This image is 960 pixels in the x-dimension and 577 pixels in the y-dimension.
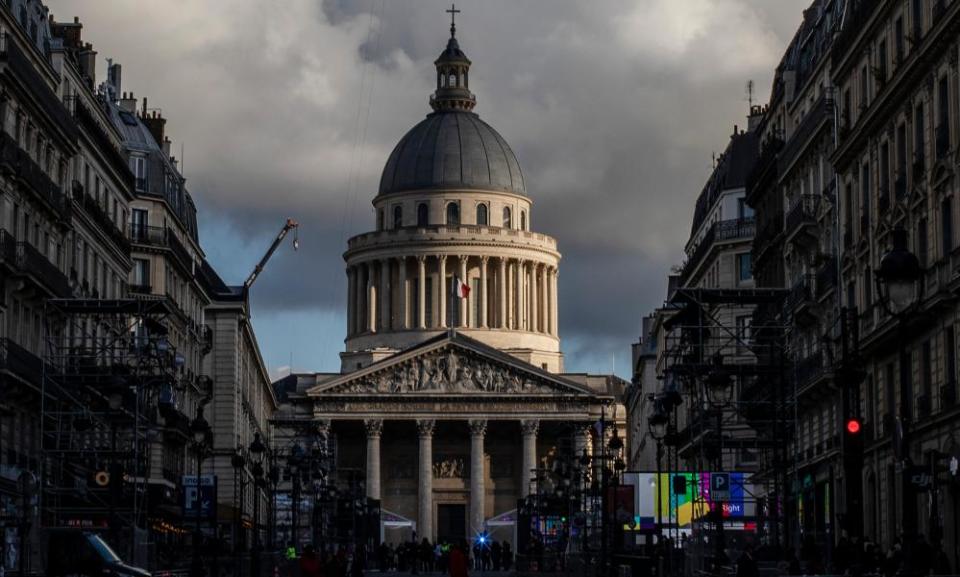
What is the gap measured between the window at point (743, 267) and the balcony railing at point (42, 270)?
125 ft

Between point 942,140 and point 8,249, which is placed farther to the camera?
point 8,249

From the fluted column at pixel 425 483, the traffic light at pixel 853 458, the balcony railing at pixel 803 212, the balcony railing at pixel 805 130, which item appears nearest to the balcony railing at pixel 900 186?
the balcony railing at pixel 805 130

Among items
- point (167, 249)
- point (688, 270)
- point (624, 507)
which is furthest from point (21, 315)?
point (688, 270)

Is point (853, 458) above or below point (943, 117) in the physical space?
below

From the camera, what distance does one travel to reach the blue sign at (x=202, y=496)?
7581 cm

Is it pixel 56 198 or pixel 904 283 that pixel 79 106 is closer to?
pixel 56 198

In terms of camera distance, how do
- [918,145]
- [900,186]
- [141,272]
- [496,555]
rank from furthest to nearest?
[496,555], [141,272], [900,186], [918,145]

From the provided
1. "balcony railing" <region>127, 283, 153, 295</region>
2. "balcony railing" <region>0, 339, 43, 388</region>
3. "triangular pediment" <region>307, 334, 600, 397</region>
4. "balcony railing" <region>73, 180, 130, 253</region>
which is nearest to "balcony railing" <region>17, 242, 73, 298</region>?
"balcony railing" <region>0, 339, 43, 388</region>

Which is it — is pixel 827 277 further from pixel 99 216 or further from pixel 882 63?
pixel 99 216

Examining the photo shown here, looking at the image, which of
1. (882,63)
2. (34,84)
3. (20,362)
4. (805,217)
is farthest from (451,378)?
(882,63)

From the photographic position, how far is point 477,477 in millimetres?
182375

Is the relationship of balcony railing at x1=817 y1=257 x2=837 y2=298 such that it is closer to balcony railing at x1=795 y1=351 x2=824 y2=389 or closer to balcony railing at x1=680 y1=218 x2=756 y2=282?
balcony railing at x1=795 y1=351 x2=824 y2=389

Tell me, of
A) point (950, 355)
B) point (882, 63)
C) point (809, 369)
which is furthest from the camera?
point (809, 369)

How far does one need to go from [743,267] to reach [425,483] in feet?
282
